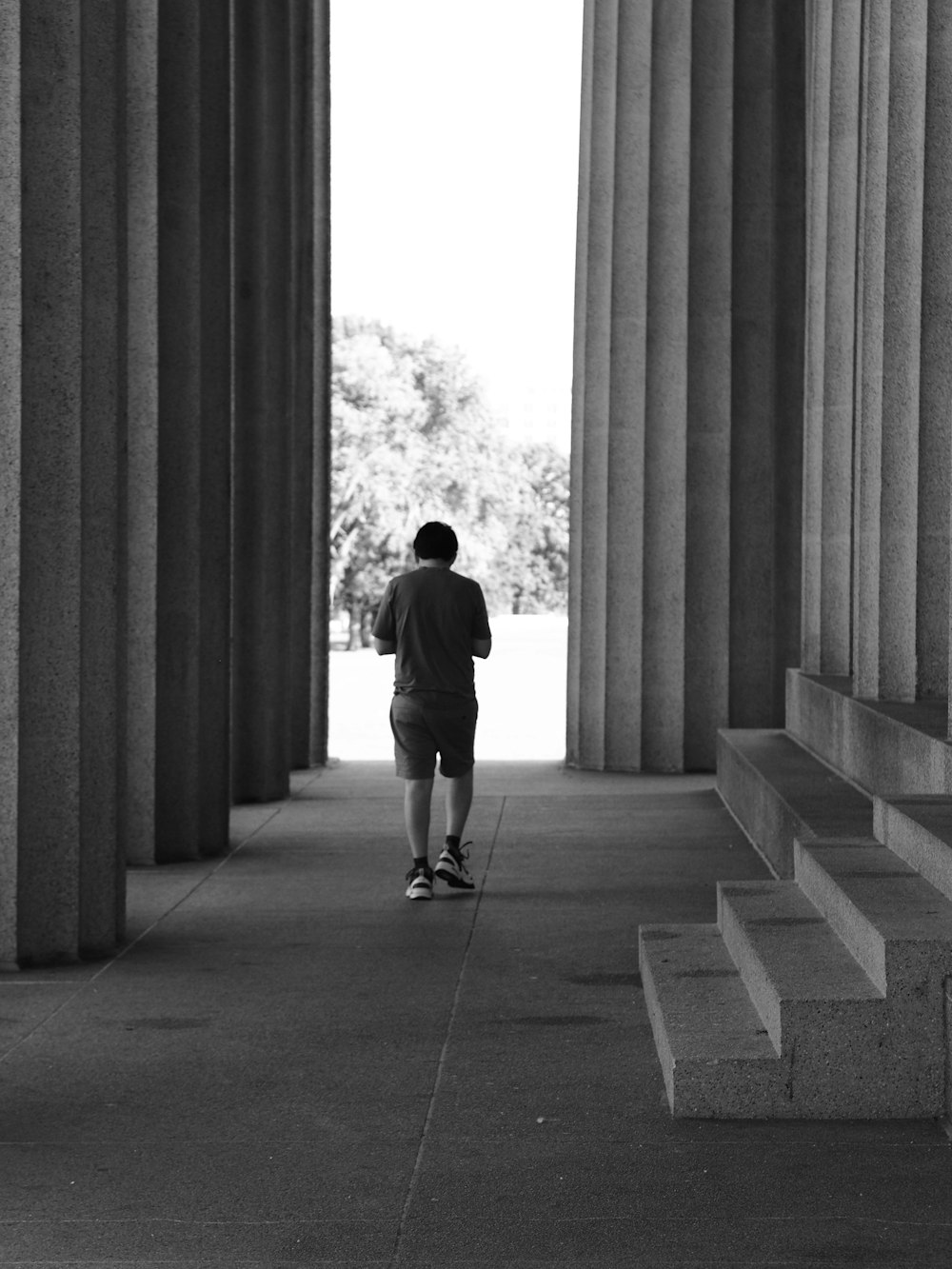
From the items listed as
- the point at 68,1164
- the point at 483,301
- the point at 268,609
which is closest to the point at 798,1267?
the point at 68,1164

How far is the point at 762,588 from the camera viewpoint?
765 inches

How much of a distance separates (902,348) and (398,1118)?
803 centimetres

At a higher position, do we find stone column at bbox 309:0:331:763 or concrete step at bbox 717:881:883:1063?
stone column at bbox 309:0:331:763

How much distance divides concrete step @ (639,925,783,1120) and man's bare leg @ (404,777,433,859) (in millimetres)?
3261

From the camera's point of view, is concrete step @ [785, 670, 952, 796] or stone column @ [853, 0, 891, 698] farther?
stone column @ [853, 0, 891, 698]

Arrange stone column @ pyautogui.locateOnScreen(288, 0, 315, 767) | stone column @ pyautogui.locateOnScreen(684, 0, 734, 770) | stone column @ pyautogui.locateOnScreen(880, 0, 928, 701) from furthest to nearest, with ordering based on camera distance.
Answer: stone column @ pyautogui.locateOnScreen(288, 0, 315, 767), stone column @ pyautogui.locateOnScreen(684, 0, 734, 770), stone column @ pyautogui.locateOnScreen(880, 0, 928, 701)

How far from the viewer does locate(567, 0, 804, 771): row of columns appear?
1945cm

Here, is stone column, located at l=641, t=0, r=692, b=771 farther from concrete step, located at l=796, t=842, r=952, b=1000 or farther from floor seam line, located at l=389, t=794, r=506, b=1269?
concrete step, located at l=796, t=842, r=952, b=1000

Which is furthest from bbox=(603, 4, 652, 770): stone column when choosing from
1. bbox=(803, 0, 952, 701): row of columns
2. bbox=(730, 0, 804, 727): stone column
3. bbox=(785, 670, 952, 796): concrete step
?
bbox=(803, 0, 952, 701): row of columns

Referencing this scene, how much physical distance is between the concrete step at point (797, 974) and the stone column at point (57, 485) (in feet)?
11.0

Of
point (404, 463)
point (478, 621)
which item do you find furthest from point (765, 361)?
point (404, 463)

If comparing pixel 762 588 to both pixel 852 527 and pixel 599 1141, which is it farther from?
pixel 599 1141

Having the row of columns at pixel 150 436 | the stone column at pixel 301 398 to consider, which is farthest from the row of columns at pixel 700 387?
the row of columns at pixel 150 436

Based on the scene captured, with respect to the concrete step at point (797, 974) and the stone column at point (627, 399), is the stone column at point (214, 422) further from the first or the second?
the stone column at point (627, 399)
